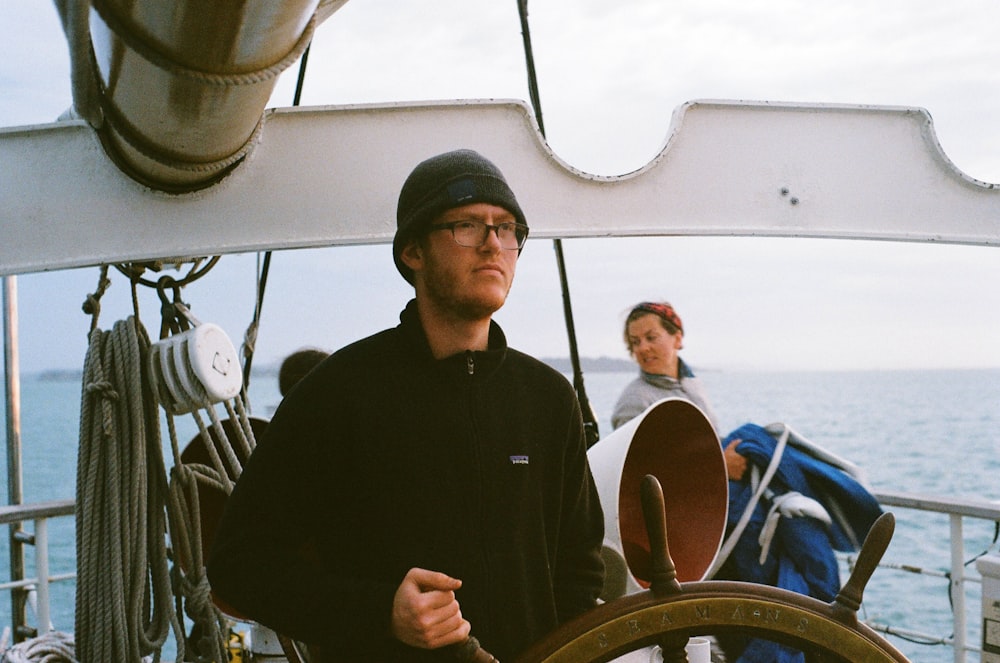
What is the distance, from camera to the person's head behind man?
106cm

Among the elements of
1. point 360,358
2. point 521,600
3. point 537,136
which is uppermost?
point 537,136

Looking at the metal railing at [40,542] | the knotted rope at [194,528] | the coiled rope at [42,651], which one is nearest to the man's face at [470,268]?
the knotted rope at [194,528]

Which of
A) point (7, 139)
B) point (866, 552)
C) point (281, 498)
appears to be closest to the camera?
point (866, 552)

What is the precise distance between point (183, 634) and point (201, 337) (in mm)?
651

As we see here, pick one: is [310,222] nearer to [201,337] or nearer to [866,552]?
[201,337]

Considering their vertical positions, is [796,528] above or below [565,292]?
below

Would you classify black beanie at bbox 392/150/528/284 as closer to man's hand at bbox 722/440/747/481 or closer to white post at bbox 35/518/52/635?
white post at bbox 35/518/52/635

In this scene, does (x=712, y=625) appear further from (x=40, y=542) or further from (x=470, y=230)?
(x=40, y=542)

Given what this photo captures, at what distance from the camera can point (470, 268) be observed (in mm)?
1064

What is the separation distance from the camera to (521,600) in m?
1.05

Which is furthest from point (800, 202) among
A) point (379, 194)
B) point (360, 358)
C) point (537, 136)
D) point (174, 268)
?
point (174, 268)

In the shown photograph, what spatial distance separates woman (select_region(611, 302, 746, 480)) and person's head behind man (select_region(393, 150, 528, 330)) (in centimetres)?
181

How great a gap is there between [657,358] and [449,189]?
6.55ft

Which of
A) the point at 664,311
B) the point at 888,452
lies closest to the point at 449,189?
the point at 664,311
